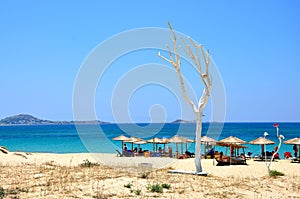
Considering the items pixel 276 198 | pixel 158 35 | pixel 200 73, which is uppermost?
pixel 158 35

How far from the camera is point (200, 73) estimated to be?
46.5ft

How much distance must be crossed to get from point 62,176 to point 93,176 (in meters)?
0.90

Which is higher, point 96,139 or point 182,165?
point 96,139

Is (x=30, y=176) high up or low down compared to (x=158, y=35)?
down

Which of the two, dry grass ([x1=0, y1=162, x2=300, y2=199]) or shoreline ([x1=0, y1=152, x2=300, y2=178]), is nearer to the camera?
dry grass ([x1=0, y1=162, x2=300, y2=199])

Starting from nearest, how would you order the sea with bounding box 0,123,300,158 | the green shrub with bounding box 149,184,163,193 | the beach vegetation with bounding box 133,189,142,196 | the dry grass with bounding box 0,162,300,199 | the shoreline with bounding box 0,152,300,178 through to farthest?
the dry grass with bounding box 0,162,300,199, the beach vegetation with bounding box 133,189,142,196, the green shrub with bounding box 149,184,163,193, the shoreline with bounding box 0,152,300,178, the sea with bounding box 0,123,300,158

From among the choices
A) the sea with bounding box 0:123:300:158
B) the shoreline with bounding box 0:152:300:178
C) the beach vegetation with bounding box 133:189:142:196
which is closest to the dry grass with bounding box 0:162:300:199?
the beach vegetation with bounding box 133:189:142:196

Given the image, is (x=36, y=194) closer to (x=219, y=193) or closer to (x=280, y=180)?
(x=219, y=193)

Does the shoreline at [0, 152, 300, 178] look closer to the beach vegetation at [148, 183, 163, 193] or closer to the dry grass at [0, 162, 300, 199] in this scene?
the dry grass at [0, 162, 300, 199]

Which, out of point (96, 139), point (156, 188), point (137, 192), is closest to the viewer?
point (137, 192)

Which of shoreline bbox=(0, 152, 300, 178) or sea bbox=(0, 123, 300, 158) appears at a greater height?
sea bbox=(0, 123, 300, 158)

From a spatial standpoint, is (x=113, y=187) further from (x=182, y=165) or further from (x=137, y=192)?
(x=182, y=165)

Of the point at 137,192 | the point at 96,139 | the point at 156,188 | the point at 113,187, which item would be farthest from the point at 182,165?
the point at 96,139

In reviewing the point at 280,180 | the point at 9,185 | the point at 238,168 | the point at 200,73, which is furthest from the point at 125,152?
the point at 9,185
